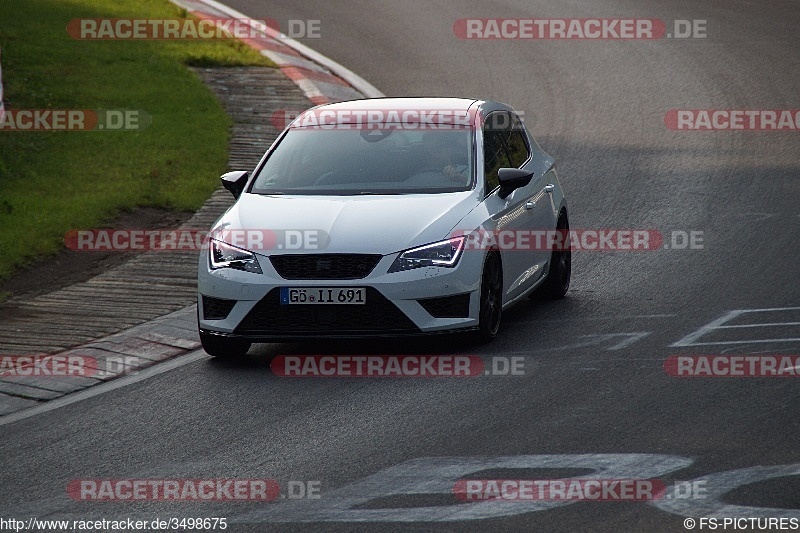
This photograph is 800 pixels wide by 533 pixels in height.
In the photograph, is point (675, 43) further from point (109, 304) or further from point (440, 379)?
point (440, 379)

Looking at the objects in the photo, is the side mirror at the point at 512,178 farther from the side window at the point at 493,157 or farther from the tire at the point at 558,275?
the tire at the point at 558,275

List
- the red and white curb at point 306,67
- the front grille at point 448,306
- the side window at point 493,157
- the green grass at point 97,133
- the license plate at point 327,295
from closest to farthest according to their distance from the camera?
the license plate at point 327,295, the front grille at point 448,306, the side window at point 493,157, the green grass at point 97,133, the red and white curb at point 306,67

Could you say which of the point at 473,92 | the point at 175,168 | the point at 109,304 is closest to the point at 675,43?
the point at 473,92

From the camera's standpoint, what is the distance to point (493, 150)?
11867mm

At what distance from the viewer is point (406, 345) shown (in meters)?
10.9

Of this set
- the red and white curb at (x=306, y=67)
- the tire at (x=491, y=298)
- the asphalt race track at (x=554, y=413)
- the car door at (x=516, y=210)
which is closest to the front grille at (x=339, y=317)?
the asphalt race track at (x=554, y=413)

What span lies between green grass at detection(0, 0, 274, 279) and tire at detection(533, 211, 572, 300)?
15.9ft

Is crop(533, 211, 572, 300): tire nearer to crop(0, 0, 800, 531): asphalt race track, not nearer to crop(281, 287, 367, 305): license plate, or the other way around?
crop(0, 0, 800, 531): asphalt race track

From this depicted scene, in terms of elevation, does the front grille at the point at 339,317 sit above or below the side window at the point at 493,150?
below

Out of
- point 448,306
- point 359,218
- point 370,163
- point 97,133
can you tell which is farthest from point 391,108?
point 97,133

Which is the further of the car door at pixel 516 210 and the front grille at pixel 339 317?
the car door at pixel 516 210

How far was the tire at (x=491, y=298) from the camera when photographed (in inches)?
415

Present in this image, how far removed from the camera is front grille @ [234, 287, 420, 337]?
10109mm

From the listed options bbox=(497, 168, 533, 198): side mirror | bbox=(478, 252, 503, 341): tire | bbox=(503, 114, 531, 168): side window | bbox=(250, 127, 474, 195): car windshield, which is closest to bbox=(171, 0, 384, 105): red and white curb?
bbox=(503, 114, 531, 168): side window
